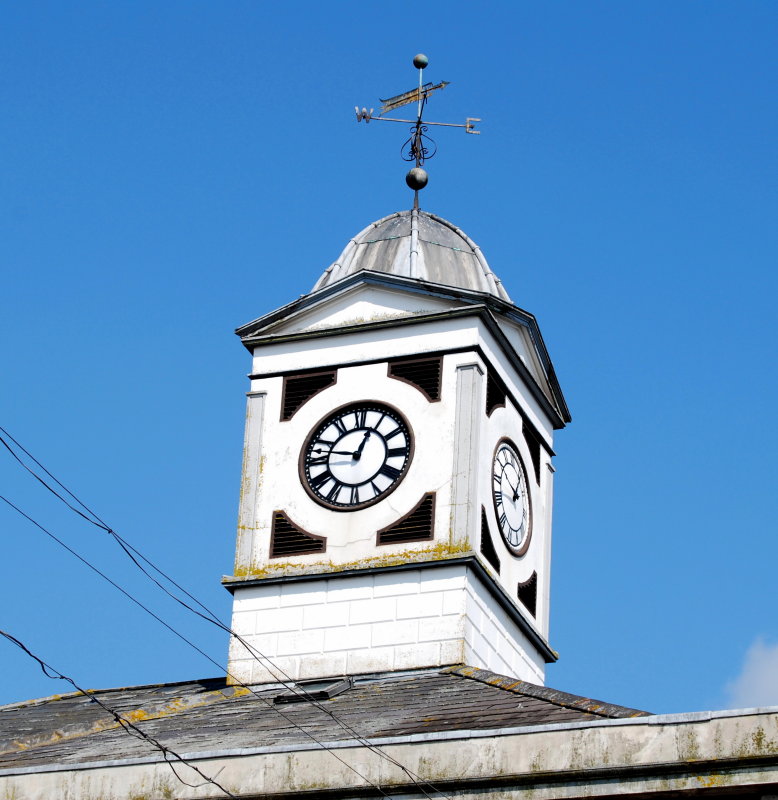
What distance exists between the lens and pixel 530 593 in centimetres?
3303

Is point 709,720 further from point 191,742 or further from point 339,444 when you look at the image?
point 339,444

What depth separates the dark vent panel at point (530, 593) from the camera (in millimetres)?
32641

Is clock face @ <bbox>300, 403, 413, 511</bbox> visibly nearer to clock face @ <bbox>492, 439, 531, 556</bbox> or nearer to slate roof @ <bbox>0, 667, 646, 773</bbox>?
clock face @ <bbox>492, 439, 531, 556</bbox>

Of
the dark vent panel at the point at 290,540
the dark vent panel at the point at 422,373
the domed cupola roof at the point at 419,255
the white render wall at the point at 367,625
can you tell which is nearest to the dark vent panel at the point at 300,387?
the dark vent panel at the point at 422,373

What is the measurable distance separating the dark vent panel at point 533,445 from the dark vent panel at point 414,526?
3316 millimetres

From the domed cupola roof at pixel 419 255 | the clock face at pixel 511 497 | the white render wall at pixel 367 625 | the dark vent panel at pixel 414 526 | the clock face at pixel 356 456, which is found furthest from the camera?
the domed cupola roof at pixel 419 255

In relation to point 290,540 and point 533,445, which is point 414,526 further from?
point 533,445

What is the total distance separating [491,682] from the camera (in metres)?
27.6

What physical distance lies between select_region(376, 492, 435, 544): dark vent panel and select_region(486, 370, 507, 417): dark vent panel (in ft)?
6.21

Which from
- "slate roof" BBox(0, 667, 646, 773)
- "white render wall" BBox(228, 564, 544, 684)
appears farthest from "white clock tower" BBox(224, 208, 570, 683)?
"slate roof" BBox(0, 667, 646, 773)

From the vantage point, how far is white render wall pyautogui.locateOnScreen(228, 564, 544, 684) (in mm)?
29922

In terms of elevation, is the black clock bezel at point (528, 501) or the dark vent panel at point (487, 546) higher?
the black clock bezel at point (528, 501)

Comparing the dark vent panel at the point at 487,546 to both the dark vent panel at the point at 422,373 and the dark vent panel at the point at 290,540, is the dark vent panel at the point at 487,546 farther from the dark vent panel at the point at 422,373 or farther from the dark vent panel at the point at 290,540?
the dark vent panel at the point at 290,540

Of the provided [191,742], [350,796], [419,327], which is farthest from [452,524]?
[350,796]
